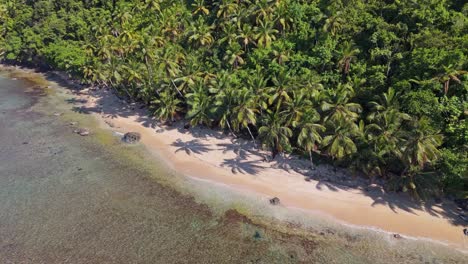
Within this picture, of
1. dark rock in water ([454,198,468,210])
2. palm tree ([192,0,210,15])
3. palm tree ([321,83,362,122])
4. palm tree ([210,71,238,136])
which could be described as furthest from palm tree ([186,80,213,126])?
dark rock in water ([454,198,468,210])

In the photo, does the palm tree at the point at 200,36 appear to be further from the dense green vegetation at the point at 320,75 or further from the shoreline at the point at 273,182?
the shoreline at the point at 273,182

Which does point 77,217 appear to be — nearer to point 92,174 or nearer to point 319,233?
point 92,174

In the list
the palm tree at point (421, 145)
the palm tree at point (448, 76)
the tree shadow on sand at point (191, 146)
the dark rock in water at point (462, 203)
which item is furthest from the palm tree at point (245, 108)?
the dark rock in water at point (462, 203)

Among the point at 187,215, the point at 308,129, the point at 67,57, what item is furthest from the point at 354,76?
the point at 67,57

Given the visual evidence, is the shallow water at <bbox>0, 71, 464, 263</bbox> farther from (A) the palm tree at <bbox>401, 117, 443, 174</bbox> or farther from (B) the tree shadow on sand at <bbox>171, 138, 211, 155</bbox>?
(A) the palm tree at <bbox>401, 117, 443, 174</bbox>

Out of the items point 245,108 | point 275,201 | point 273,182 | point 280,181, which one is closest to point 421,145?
point 275,201

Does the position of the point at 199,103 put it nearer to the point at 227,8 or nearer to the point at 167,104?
the point at 167,104
